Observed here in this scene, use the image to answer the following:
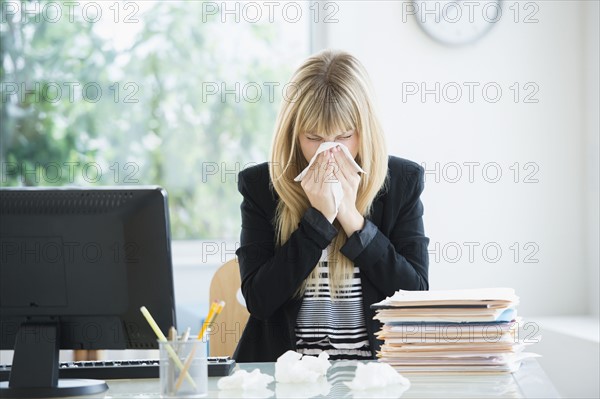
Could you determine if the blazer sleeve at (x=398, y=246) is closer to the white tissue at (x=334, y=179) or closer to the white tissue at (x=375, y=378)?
the white tissue at (x=334, y=179)

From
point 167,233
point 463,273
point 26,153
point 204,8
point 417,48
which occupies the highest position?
point 204,8

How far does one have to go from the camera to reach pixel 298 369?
1375 millimetres

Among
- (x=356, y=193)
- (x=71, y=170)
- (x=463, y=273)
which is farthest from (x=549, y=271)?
(x=71, y=170)

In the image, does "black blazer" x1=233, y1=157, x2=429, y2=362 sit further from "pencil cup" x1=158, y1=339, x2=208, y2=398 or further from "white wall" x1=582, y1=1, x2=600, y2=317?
"white wall" x1=582, y1=1, x2=600, y2=317

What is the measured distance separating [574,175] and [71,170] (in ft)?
6.20

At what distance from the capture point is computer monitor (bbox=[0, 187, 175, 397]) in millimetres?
1408

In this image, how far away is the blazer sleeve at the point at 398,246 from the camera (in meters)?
1.81

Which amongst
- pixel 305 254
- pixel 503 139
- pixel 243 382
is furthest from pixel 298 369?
pixel 503 139

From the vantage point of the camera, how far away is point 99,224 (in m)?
1.41

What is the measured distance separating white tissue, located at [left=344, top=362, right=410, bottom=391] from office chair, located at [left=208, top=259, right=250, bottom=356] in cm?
84

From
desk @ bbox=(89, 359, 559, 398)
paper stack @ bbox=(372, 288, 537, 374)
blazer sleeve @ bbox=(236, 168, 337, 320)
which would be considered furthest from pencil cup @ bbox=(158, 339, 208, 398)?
blazer sleeve @ bbox=(236, 168, 337, 320)

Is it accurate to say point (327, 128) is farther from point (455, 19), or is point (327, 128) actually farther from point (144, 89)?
point (144, 89)

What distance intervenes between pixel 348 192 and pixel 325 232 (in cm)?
12

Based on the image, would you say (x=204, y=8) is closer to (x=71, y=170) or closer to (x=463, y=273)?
(x=71, y=170)
